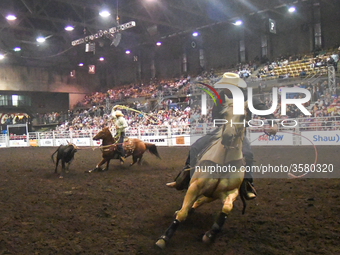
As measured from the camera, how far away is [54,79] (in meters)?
34.7

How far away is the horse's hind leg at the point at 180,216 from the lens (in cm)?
308

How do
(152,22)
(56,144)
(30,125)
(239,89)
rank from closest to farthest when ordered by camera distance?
(239,89), (56,144), (152,22), (30,125)

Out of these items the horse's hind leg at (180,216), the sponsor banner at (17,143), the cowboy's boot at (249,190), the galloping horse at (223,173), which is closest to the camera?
the horse's hind leg at (180,216)

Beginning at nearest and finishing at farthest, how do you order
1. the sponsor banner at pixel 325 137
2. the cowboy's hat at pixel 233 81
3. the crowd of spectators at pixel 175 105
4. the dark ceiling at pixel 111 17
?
1. the cowboy's hat at pixel 233 81
2. the crowd of spectators at pixel 175 105
3. the sponsor banner at pixel 325 137
4. the dark ceiling at pixel 111 17

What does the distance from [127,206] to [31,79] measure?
3229 centimetres

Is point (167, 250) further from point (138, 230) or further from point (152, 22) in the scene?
point (152, 22)

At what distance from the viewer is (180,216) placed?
10.2ft

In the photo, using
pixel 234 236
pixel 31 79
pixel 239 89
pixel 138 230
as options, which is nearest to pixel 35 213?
pixel 138 230

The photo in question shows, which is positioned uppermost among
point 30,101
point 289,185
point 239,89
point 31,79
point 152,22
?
point 152,22

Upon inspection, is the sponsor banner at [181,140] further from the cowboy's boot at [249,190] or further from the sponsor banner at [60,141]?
the cowboy's boot at [249,190]

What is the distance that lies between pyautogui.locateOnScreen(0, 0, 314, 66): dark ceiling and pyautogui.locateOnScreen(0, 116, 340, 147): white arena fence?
274 inches

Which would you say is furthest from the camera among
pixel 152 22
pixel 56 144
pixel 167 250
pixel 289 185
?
pixel 152 22

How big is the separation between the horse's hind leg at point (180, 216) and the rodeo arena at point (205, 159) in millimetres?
11

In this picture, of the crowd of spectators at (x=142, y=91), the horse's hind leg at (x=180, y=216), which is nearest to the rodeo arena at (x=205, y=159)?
the horse's hind leg at (x=180, y=216)
